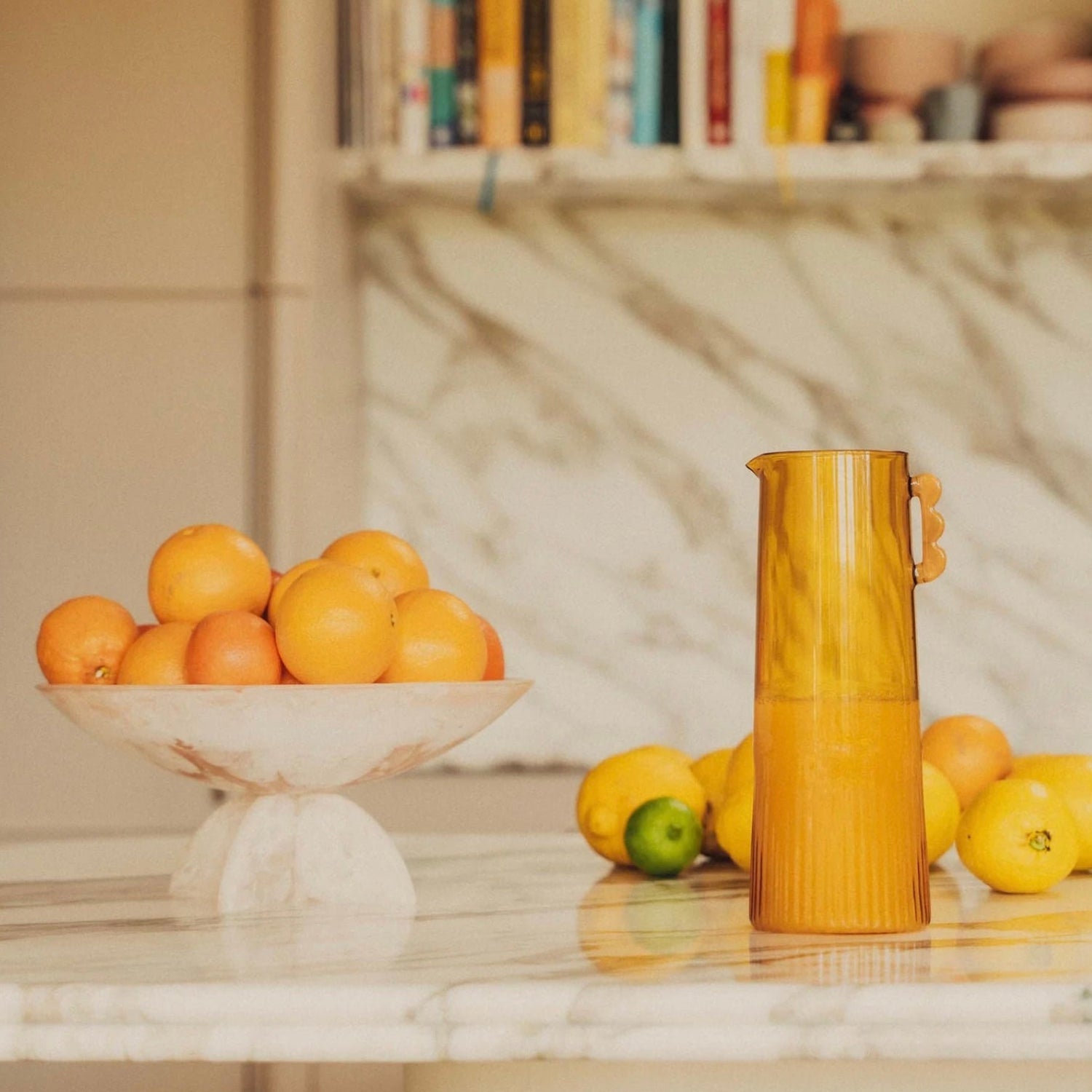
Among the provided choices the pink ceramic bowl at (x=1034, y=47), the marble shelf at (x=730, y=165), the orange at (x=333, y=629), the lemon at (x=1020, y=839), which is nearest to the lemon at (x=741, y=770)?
the lemon at (x=1020, y=839)

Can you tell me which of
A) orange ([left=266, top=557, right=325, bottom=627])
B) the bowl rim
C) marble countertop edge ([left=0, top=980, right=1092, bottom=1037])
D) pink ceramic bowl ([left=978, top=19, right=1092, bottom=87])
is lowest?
marble countertop edge ([left=0, top=980, right=1092, bottom=1037])

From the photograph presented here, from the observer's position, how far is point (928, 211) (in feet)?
7.25

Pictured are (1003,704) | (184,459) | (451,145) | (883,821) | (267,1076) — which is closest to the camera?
(883,821)

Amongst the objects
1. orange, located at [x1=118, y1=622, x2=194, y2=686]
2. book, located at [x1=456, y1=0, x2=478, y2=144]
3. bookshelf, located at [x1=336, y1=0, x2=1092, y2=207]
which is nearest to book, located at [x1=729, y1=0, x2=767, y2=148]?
bookshelf, located at [x1=336, y1=0, x2=1092, y2=207]

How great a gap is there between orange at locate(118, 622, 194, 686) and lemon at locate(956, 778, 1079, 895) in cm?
48

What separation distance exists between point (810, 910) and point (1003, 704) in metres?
1.60

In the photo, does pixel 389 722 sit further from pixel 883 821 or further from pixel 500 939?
pixel 883 821

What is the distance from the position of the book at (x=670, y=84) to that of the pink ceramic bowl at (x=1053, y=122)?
0.46 meters

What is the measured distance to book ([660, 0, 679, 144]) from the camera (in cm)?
199

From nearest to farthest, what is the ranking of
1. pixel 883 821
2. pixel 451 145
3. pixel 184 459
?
pixel 883 821
pixel 184 459
pixel 451 145

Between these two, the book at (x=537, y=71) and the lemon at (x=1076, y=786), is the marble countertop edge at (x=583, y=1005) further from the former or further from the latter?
the book at (x=537, y=71)

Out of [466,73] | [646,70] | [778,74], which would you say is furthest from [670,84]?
[466,73]

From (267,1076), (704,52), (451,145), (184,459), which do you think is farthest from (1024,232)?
(267,1076)

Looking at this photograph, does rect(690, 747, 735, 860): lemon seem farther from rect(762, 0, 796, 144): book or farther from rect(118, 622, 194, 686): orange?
rect(762, 0, 796, 144): book
